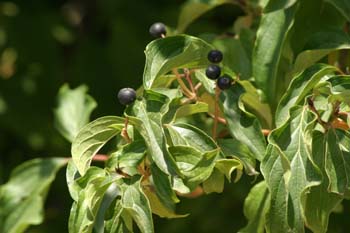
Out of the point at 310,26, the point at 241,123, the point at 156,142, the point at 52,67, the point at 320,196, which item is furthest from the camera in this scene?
the point at 52,67

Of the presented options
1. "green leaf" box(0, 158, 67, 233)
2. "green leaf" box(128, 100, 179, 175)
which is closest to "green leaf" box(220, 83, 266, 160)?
"green leaf" box(128, 100, 179, 175)

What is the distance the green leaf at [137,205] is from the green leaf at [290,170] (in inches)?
9.1

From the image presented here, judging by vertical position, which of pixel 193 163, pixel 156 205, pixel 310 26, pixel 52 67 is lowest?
pixel 52 67

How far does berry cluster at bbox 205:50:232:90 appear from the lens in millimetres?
1687

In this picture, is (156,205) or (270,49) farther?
(270,49)

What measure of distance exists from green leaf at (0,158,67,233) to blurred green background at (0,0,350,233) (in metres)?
0.99

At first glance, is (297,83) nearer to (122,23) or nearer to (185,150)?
(185,150)

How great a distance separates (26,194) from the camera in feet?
7.39

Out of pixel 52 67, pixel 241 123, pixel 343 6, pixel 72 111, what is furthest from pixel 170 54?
pixel 52 67

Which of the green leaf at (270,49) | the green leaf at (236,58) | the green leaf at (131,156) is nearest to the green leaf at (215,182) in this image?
the green leaf at (131,156)

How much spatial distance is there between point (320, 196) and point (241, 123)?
224 mm

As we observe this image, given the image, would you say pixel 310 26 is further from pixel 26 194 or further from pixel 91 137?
pixel 26 194

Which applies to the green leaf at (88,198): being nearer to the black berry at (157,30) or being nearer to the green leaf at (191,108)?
the green leaf at (191,108)

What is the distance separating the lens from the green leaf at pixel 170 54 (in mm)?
1634
